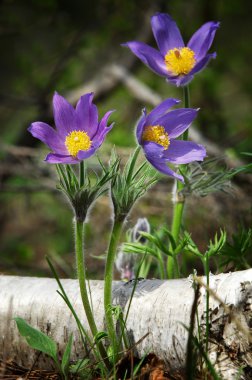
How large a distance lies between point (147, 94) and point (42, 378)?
401cm

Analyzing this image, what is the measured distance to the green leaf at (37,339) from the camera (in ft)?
5.34

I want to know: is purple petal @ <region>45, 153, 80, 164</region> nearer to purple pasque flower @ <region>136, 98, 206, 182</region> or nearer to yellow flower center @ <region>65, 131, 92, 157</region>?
yellow flower center @ <region>65, 131, 92, 157</region>

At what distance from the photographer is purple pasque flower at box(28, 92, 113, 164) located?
153 cm

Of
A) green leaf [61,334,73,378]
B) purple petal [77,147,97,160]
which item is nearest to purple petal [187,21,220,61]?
purple petal [77,147,97,160]

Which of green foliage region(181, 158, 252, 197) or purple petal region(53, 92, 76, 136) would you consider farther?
green foliage region(181, 158, 252, 197)

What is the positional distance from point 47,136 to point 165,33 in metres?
0.62

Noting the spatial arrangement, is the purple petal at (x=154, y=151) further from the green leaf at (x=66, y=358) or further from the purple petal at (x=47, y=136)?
the green leaf at (x=66, y=358)

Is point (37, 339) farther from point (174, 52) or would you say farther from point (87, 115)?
point (174, 52)

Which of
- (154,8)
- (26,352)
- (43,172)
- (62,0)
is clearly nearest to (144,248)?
(26,352)

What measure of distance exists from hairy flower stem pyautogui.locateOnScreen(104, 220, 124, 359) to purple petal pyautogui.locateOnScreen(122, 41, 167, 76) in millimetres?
548

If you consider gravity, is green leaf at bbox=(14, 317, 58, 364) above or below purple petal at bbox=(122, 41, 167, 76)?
below

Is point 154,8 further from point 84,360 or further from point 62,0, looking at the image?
point 84,360

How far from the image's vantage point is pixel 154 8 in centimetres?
548

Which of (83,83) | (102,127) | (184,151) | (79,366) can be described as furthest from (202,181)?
(83,83)
